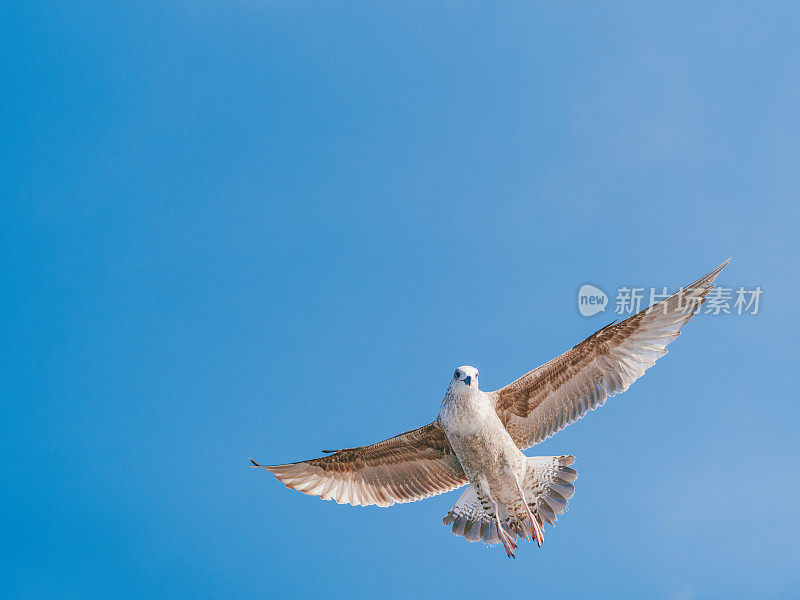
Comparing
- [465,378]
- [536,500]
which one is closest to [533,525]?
[536,500]

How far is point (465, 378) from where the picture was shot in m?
8.55

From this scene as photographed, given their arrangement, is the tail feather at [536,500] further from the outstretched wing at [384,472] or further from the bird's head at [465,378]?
the bird's head at [465,378]

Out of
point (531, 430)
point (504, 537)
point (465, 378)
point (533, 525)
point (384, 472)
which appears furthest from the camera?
point (384, 472)

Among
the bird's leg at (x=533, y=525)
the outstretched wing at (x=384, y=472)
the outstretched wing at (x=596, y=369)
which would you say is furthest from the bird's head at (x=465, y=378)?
the bird's leg at (x=533, y=525)

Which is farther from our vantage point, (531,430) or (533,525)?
(531,430)

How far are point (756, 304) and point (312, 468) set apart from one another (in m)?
6.26

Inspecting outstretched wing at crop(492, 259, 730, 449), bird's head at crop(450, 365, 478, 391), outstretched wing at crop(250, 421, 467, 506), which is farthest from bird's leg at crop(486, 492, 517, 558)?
bird's head at crop(450, 365, 478, 391)

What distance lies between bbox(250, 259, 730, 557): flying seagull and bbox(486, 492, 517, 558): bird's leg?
12 mm

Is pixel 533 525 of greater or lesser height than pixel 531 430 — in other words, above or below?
below

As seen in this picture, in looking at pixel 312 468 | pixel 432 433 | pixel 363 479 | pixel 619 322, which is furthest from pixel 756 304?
pixel 312 468

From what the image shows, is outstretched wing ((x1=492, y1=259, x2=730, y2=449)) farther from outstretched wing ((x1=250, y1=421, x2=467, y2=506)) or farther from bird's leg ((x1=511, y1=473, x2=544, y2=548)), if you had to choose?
outstretched wing ((x1=250, y1=421, x2=467, y2=506))

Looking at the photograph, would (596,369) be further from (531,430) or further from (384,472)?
(384,472)

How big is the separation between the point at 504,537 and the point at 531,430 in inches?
53.2

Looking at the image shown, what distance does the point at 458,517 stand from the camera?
30.3 ft
